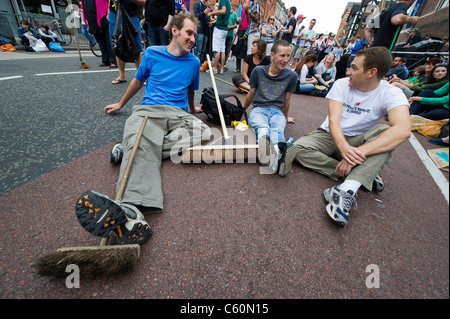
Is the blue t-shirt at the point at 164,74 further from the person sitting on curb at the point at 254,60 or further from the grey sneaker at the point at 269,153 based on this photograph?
the person sitting on curb at the point at 254,60

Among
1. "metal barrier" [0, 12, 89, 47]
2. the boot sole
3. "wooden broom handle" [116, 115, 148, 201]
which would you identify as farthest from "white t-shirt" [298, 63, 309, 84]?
"metal barrier" [0, 12, 89, 47]

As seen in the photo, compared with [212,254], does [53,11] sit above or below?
above

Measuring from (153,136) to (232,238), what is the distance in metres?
1.21

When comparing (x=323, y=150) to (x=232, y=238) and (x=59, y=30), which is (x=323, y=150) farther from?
(x=59, y=30)

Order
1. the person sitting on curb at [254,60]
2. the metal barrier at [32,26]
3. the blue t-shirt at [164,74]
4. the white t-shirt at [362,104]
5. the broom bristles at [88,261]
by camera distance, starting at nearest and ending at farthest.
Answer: the broom bristles at [88,261] → the white t-shirt at [362,104] → the blue t-shirt at [164,74] → the person sitting on curb at [254,60] → the metal barrier at [32,26]

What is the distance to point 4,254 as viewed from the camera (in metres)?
1.15

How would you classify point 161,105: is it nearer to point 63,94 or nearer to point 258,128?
point 258,128

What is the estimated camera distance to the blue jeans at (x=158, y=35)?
13.2 feet

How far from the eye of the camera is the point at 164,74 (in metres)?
2.31

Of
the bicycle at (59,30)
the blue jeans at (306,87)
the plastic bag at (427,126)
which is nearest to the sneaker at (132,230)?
the plastic bag at (427,126)

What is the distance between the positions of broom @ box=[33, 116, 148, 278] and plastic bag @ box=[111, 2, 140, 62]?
11.1 ft

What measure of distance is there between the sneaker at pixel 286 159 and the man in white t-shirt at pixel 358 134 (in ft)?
0.03

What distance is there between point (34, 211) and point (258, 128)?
2.20 metres
